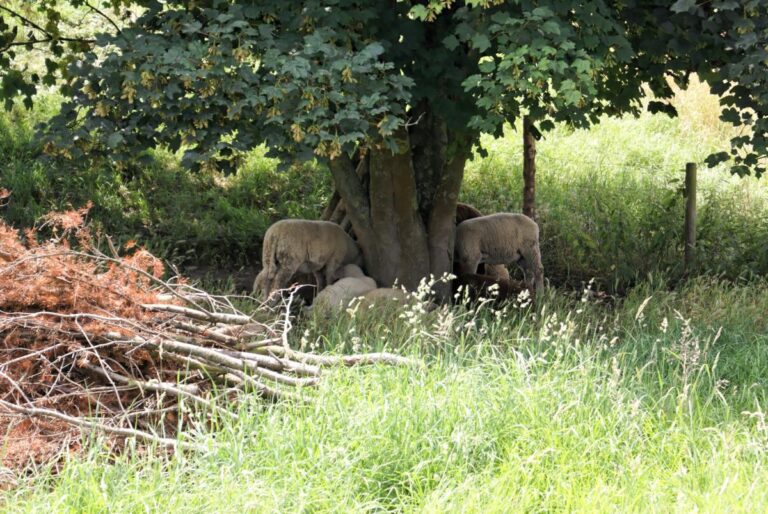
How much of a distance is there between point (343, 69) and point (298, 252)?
2758 millimetres

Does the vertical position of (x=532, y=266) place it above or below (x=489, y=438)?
above

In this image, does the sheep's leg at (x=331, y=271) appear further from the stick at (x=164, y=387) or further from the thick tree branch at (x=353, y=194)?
the stick at (x=164, y=387)

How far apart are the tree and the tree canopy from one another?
15 millimetres

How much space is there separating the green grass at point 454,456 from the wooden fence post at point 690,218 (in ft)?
19.9

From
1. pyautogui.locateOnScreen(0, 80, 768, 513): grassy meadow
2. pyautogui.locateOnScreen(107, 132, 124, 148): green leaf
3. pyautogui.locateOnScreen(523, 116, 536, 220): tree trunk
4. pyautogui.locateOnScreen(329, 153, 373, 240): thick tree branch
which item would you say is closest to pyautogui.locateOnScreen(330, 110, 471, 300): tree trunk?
pyautogui.locateOnScreen(329, 153, 373, 240): thick tree branch

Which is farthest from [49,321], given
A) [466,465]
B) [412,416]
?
[466,465]

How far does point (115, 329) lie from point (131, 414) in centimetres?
68

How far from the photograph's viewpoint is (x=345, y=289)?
9273 millimetres

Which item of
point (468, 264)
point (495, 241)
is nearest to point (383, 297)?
point (468, 264)

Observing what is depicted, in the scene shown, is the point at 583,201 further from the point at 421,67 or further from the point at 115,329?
the point at 115,329

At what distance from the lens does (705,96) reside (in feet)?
59.1

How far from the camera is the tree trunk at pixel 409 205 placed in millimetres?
9758

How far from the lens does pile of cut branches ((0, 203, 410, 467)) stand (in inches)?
214

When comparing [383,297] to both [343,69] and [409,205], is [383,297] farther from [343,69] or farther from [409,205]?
[343,69]
